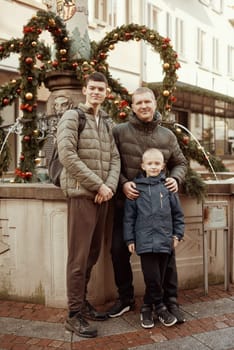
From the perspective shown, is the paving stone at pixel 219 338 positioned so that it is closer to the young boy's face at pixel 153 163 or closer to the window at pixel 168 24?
the young boy's face at pixel 153 163

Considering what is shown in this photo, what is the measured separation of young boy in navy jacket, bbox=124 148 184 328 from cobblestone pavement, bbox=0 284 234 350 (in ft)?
0.55

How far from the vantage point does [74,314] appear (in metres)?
3.92

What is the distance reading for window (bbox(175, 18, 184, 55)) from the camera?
21875 millimetres

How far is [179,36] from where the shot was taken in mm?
22109

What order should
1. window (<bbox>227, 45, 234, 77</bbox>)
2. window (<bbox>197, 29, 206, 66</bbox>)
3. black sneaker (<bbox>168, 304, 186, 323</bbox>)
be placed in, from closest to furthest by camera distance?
black sneaker (<bbox>168, 304, 186, 323</bbox>), window (<bbox>197, 29, 206, 66</bbox>), window (<bbox>227, 45, 234, 77</bbox>)

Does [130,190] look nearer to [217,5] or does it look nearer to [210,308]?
[210,308]

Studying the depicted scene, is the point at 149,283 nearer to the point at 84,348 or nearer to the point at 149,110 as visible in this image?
the point at 84,348

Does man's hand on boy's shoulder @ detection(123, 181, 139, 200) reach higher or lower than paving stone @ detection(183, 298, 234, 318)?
higher

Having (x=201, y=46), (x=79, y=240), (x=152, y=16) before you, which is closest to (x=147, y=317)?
(x=79, y=240)

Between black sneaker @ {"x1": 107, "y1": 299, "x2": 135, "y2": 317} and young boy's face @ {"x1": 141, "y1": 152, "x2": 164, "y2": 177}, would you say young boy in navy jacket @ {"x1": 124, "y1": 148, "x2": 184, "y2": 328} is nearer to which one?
young boy's face @ {"x1": 141, "y1": 152, "x2": 164, "y2": 177}

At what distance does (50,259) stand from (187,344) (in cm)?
146

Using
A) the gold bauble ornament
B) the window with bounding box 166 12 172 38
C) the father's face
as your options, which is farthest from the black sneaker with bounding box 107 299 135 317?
the window with bounding box 166 12 172 38

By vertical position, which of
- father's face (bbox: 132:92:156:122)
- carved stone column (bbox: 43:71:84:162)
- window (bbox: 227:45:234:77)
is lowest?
father's face (bbox: 132:92:156:122)

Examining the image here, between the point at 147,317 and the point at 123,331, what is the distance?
9.1 inches
